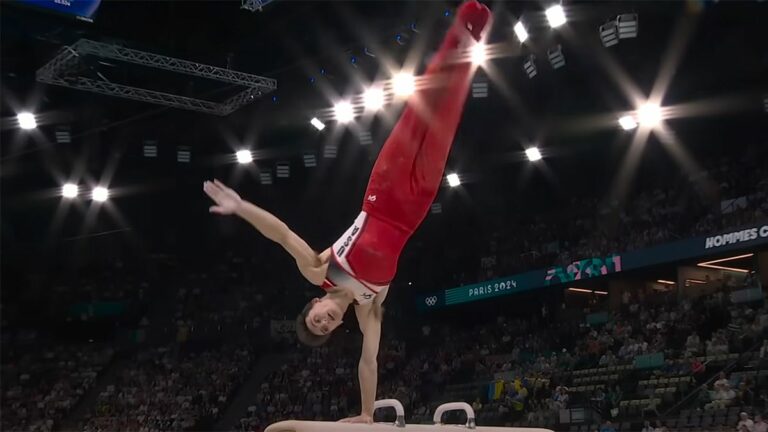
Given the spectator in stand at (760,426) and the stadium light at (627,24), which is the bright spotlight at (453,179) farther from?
the spectator in stand at (760,426)

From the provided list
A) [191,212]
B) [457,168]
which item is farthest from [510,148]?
[191,212]

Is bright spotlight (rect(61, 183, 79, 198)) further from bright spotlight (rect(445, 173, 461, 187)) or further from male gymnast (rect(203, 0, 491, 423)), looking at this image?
male gymnast (rect(203, 0, 491, 423))

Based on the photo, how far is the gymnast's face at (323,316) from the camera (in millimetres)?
4221

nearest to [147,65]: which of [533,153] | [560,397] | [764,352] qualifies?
[560,397]

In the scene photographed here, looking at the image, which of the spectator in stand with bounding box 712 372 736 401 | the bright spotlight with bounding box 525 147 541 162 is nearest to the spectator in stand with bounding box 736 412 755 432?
the spectator in stand with bounding box 712 372 736 401

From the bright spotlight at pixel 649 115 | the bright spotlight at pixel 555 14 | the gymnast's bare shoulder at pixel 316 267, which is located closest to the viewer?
the gymnast's bare shoulder at pixel 316 267

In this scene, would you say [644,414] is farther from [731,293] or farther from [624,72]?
[624,72]

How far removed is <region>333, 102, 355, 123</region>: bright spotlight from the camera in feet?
46.7

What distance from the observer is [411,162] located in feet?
14.2

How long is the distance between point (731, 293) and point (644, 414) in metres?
3.44

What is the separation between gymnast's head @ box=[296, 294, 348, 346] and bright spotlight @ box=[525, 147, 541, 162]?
49.1ft

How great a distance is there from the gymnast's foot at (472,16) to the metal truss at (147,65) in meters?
9.09

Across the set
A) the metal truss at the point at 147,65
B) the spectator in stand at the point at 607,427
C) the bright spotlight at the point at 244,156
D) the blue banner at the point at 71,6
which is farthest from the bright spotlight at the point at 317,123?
the spectator in stand at the point at 607,427

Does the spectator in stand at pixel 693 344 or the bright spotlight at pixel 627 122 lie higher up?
the bright spotlight at pixel 627 122
